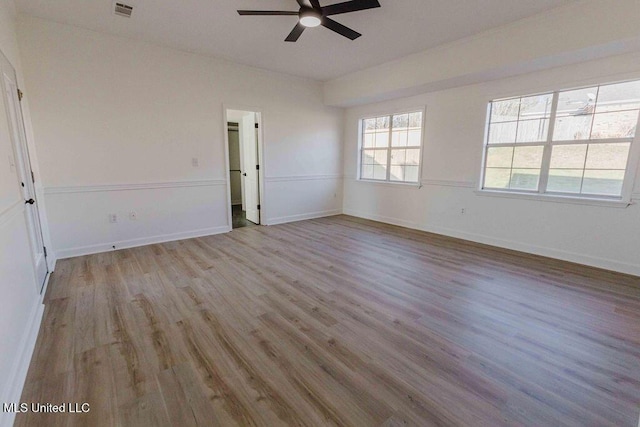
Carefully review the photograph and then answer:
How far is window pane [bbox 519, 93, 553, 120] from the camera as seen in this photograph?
385 cm

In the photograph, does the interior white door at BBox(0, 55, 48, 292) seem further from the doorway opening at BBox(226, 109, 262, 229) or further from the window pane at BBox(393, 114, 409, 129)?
the window pane at BBox(393, 114, 409, 129)

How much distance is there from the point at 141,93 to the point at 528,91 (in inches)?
209

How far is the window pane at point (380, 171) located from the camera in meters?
6.09

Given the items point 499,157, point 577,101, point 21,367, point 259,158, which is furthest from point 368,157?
point 21,367

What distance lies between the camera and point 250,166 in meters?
5.89

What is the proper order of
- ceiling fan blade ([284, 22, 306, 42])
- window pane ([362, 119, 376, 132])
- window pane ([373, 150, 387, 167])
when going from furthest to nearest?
1. window pane ([362, 119, 376, 132])
2. window pane ([373, 150, 387, 167])
3. ceiling fan blade ([284, 22, 306, 42])

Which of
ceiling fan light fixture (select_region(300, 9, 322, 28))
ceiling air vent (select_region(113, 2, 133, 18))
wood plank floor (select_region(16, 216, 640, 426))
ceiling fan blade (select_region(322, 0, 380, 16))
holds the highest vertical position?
ceiling air vent (select_region(113, 2, 133, 18))

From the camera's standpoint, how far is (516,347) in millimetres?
2053

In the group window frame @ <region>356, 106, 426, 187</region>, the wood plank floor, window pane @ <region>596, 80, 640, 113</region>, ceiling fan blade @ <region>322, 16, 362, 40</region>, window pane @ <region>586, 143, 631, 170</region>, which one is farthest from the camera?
window frame @ <region>356, 106, 426, 187</region>

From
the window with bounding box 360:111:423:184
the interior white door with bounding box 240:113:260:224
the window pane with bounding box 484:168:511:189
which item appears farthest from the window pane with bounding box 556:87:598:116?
the interior white door with bounding box 240:113:260:224

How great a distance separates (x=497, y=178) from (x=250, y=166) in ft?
14.4

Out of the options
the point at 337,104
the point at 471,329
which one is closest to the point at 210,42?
the point at 337,104

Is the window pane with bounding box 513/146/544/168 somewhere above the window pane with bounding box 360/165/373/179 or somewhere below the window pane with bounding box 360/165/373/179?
above

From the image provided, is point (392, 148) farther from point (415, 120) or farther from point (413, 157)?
point (415, 120)
